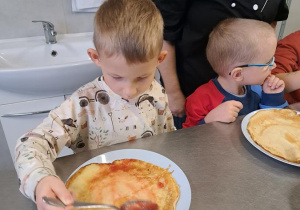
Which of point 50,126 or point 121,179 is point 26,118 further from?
point 121,179

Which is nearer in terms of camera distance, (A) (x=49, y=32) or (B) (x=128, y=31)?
(B) (x=128, y=31)

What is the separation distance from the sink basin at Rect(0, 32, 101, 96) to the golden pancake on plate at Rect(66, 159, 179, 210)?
0.77m

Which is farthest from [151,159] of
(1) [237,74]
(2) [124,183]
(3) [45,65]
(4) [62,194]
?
(3) [45,65]

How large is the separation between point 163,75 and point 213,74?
0.24m

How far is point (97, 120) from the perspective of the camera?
0.84m

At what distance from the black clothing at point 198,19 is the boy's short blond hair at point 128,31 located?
466mm

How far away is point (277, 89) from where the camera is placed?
1.09 meters

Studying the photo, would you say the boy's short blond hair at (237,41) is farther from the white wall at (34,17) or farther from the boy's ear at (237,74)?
the white wall at (34,17)

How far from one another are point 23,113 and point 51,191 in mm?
1108

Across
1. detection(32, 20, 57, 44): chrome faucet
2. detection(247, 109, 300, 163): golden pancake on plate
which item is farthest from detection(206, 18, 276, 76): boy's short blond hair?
detection(32, 20, 57, 44): chrome faucet

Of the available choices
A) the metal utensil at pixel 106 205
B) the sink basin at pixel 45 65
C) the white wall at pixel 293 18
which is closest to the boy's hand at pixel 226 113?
the metal utensil at pixel 106 205

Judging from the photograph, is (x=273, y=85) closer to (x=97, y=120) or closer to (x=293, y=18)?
(x=97, y=120)

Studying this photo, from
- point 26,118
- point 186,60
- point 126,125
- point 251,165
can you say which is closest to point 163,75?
point 186,60

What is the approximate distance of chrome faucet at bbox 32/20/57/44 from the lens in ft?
4.88
